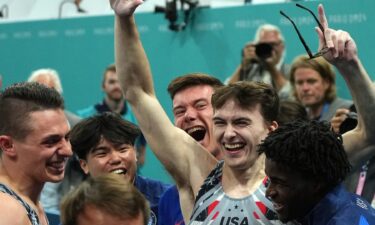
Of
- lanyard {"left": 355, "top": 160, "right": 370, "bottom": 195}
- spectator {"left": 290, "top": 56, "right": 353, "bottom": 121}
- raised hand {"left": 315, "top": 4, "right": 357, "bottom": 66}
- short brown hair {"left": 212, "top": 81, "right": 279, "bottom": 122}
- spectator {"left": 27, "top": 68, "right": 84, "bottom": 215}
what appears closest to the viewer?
raised hand {"left": 315, "top": 4, "right": 357, "bottom": 66}

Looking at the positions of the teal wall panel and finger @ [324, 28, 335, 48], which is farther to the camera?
the teal wall panel

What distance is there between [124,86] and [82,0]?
7.80 metres

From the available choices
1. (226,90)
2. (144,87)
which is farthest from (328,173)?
(144,87)

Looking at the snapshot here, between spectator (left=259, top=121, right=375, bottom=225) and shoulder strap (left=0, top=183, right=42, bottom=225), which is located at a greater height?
spectator (left=259, top=121, right=375, bottom=225)

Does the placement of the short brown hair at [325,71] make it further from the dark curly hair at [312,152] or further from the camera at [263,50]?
the dark curly hair at [312,152]

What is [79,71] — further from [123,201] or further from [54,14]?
[123,201]

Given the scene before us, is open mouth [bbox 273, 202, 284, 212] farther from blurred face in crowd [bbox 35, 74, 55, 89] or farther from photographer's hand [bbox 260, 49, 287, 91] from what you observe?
blurred face in crowd [bbox 35, 74, 55, 89]

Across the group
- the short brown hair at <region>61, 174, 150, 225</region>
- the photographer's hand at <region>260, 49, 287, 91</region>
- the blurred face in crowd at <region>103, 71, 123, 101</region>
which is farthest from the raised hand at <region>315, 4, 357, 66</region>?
the blurred face in crowd at <region>103, 71, 123, 101</region>

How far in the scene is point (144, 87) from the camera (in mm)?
3598

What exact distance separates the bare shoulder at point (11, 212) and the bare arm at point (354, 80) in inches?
47.7

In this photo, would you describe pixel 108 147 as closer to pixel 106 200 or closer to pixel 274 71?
pixel 106 200

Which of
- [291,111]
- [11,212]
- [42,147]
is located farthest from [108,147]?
[11,212]

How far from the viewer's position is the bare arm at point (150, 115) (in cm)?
346

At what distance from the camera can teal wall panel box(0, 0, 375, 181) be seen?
675 centimetres
